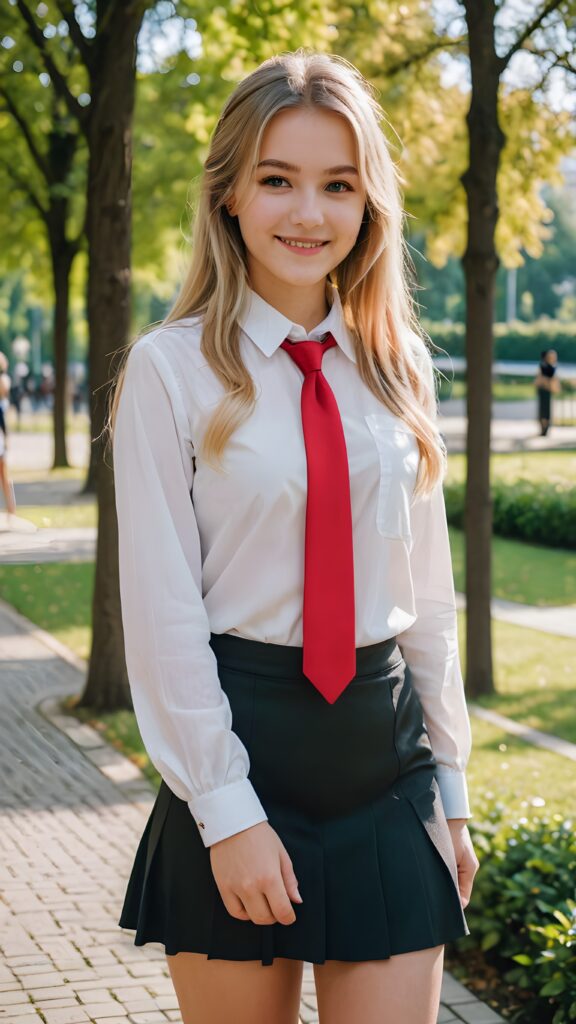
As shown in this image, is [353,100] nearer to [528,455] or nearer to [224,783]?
[224,783]

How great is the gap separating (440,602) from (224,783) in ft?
1.96

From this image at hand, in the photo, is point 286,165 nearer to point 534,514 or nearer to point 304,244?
point 304,244

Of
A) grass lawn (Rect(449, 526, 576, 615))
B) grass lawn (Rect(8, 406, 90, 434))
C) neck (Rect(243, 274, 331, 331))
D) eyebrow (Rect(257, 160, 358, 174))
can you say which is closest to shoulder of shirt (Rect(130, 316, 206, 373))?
neck (Rect(243, 274, 331, 331))

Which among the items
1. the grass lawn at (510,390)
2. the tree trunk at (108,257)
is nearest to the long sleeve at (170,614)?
the tree trunk at (108,257)

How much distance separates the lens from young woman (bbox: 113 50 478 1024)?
6.61ft

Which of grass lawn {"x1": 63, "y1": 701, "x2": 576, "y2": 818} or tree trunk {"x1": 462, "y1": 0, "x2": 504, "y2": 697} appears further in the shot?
tree trunk {"x1": 462, "y1": 0, "x2": 504, "y2": 697}

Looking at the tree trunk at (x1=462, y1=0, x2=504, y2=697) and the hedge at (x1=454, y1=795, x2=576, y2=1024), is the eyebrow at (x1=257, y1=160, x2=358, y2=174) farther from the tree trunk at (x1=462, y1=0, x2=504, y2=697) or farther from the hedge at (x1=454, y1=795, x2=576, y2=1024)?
the tree trunk at (x1=462, y1=0, x2=504, y2=697)

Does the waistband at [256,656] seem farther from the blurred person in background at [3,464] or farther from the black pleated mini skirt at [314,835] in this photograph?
the blurred person in background at [3,464]

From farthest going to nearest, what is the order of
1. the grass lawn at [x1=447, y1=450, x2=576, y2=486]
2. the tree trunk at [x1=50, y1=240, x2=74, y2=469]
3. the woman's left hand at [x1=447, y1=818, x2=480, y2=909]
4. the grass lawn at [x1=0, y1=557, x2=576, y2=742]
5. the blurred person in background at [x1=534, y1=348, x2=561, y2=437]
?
1. the blurred person in background at [x1=534, y1=348, x2=561, y2=437]
2. the grass lawn at [x1=447, y1=450, x2=576, y2=486]
3. the tree trunk at [x1=50, y1=240, x2=74, y2=469]
4. the grass lawn at [x1=0, y1=557, x2=576, y2=742]
5. the woman's left hand at [x1=447, y1=818, x2=480, y2=909]

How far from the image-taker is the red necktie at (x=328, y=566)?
6.75 ft

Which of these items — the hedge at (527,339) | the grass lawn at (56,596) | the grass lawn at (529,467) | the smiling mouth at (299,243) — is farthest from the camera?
the hedge at (527,339)

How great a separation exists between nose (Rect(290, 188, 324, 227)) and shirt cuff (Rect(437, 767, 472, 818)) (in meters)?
0.99

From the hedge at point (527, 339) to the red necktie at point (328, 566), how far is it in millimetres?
48538

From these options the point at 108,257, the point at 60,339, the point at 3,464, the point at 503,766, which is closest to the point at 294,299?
the point at 3,464
